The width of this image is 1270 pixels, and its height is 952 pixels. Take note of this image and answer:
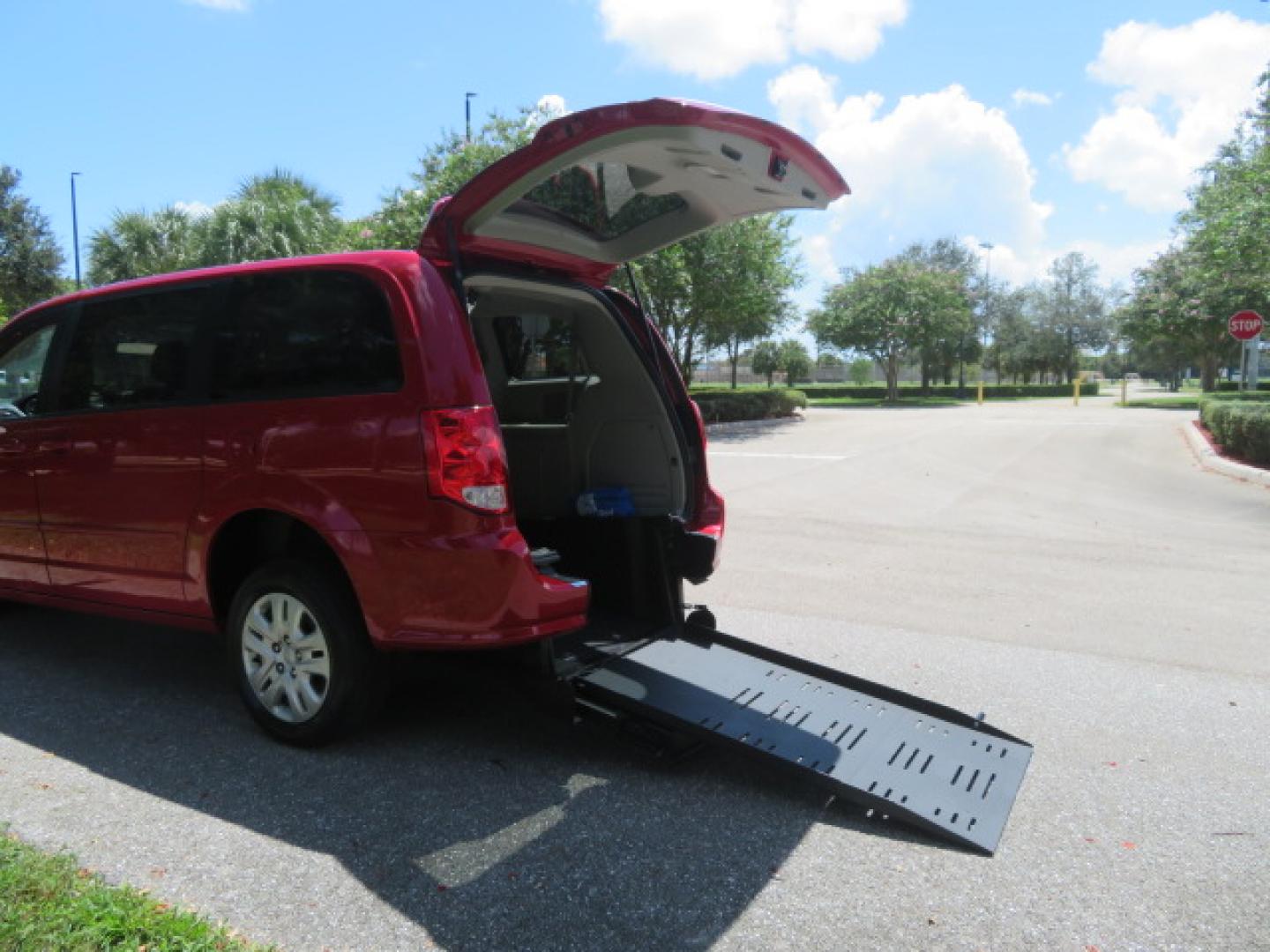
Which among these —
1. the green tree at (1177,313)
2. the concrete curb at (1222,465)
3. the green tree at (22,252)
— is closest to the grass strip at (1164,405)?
the green tree at (1177,313)

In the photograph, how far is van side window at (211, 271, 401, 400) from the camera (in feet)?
10.9

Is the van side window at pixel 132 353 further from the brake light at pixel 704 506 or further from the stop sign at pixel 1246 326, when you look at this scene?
the stop sign at pixel 1246 326

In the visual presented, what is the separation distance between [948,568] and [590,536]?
12.9 ft

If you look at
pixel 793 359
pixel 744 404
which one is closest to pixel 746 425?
pixel 744 404

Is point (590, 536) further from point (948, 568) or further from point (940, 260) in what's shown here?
point (940, 260)

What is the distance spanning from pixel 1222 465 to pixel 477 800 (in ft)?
48.1

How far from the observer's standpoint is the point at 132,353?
13.3 ft

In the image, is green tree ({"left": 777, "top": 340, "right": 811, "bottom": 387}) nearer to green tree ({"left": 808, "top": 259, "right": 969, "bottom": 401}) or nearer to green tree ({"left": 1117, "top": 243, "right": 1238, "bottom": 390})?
green tree ({"left": 808, "top": 259, "right": 969, "bottom": 401})

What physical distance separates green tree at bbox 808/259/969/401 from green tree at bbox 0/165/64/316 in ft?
108

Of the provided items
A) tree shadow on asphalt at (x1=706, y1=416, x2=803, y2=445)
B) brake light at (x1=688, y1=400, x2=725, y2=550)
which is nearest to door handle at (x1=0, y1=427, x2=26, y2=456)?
brake light at (x1=688, y1=400, x2=725, y2=550)

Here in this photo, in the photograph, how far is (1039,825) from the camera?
3068 millimetres

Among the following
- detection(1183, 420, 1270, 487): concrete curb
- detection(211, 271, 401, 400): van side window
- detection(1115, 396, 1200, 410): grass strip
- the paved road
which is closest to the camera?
the paved road

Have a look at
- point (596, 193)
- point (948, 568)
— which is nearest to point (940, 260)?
point (948, 568)

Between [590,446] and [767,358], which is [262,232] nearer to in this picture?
[590,446]
